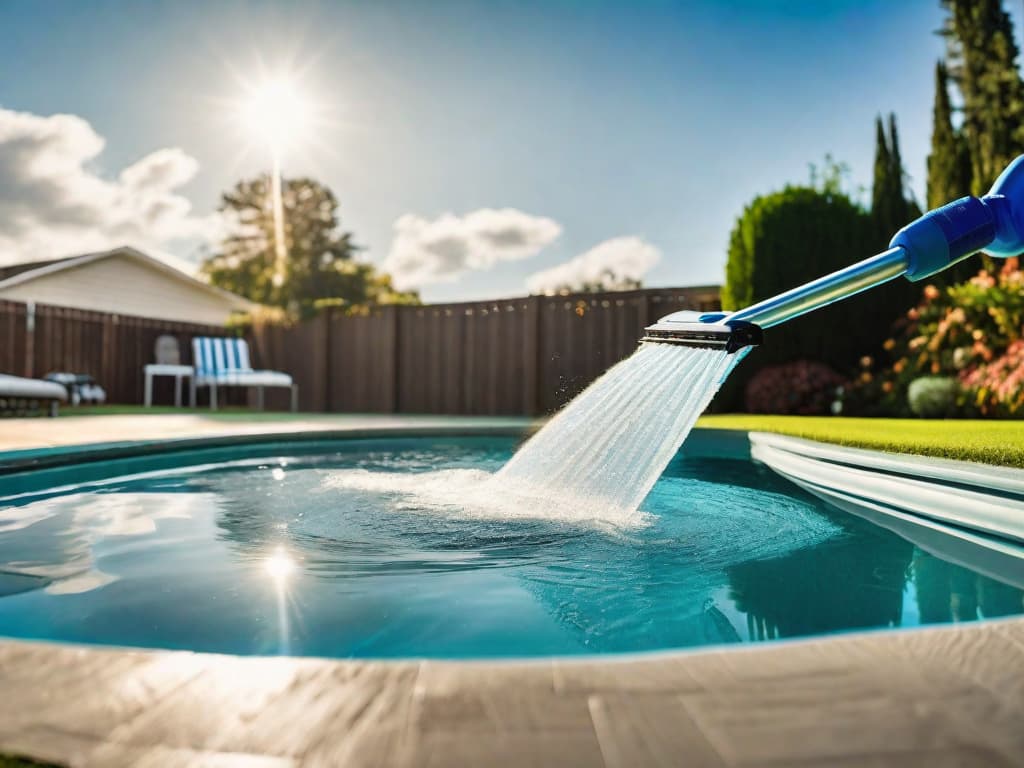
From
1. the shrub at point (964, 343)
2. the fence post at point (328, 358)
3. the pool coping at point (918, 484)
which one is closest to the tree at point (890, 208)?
the shrub at point (964, 343)

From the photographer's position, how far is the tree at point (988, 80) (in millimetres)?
15266

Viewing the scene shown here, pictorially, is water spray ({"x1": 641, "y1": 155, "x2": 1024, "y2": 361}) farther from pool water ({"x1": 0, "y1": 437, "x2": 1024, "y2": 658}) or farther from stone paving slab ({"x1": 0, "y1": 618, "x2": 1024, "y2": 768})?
stone paving slab ({"x1": 0, "y1": 618, "x2": 1024, "y2": 768})

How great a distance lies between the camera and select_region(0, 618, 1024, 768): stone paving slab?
2.81ft

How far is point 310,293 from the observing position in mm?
34438

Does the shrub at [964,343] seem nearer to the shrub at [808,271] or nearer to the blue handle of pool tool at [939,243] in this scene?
the shrub at [808,271]

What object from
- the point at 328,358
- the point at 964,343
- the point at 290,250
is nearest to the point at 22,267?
the point at 328,358

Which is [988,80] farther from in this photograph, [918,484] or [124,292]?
[124,292]

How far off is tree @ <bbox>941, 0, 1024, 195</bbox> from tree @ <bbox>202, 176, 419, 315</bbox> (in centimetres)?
2488

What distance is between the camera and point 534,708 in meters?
0.96

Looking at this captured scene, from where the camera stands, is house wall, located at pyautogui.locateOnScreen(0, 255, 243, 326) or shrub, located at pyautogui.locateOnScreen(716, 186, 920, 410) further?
house wall, located at pyautogui.locateOnScreen(0, 255, 243, 326)

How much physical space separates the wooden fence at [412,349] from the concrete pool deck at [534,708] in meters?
8.78

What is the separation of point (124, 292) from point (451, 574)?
2072 centimetres

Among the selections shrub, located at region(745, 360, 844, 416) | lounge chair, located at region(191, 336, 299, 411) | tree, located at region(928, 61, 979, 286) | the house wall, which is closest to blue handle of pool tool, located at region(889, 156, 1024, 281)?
shrub, located at region(745, 360, 844, 416)

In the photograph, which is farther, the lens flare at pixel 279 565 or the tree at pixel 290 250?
the tree at pixel 290 250
